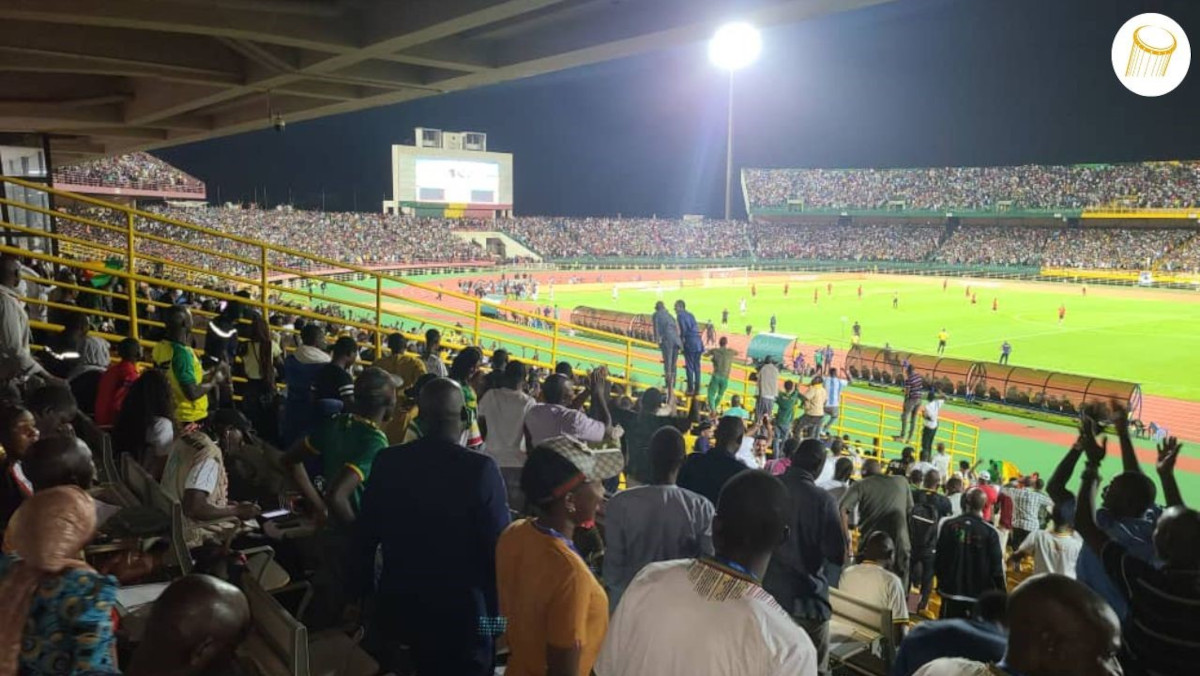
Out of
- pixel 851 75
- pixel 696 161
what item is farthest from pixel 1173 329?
pixel 696 161

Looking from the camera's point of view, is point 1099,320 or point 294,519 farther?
point 1099,320

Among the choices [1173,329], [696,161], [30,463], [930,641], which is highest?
[696,161]

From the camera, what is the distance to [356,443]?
4.04 m

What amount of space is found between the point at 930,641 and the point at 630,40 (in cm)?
616

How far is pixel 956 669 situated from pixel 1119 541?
2.22 metres

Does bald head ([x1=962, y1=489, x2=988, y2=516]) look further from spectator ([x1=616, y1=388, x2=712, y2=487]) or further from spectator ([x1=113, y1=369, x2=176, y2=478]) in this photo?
spectator ([x1=113, y1=369, x2=176, y2=478])

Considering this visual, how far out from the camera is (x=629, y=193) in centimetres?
11319

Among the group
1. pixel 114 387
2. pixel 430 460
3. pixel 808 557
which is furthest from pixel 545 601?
pixel 114 387

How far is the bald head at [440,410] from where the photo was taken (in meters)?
3.23

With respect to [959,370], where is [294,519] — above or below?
above

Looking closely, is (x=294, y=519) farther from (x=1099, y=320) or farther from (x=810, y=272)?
(x=810, y=272)

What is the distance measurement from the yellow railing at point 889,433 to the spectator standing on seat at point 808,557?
13.3 metres

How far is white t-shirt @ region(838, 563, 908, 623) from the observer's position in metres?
4.77

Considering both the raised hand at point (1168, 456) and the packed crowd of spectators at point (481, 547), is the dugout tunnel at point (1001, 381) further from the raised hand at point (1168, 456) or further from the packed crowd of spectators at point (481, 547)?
the raised hand at point (1168, 456)
